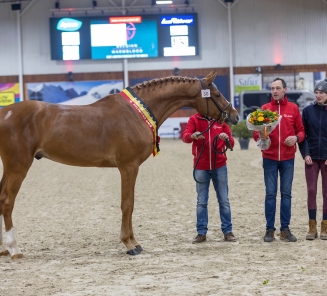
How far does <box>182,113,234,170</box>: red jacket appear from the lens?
736 centimetres

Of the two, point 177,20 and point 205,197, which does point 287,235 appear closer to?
point 205,197

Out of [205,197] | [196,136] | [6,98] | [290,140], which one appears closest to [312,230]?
[290,140]

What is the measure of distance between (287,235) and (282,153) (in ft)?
3.18

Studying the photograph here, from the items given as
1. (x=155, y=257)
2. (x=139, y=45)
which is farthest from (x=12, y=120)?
(x=139, y=45)

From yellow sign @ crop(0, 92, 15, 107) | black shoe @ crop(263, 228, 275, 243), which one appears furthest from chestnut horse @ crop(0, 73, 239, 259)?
A: yellow sign @ crop(0, 92, 15, 107)

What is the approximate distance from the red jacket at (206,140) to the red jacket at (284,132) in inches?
16.7

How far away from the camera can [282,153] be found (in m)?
7.26

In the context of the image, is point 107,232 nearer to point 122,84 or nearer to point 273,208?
point 273,208

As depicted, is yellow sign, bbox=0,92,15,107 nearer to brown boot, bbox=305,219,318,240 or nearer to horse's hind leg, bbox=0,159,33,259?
horse's hind leg, bbox=0,159,33,259

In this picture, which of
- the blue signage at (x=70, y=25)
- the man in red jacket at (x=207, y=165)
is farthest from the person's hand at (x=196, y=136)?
the blue signage at (x=70, y=25)

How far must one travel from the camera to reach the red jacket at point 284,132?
23.8 ft

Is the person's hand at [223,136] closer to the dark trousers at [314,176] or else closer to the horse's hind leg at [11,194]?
the dark trousers at [314,176]

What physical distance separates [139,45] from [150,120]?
28.0m

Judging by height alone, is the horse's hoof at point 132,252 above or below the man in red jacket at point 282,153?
below
